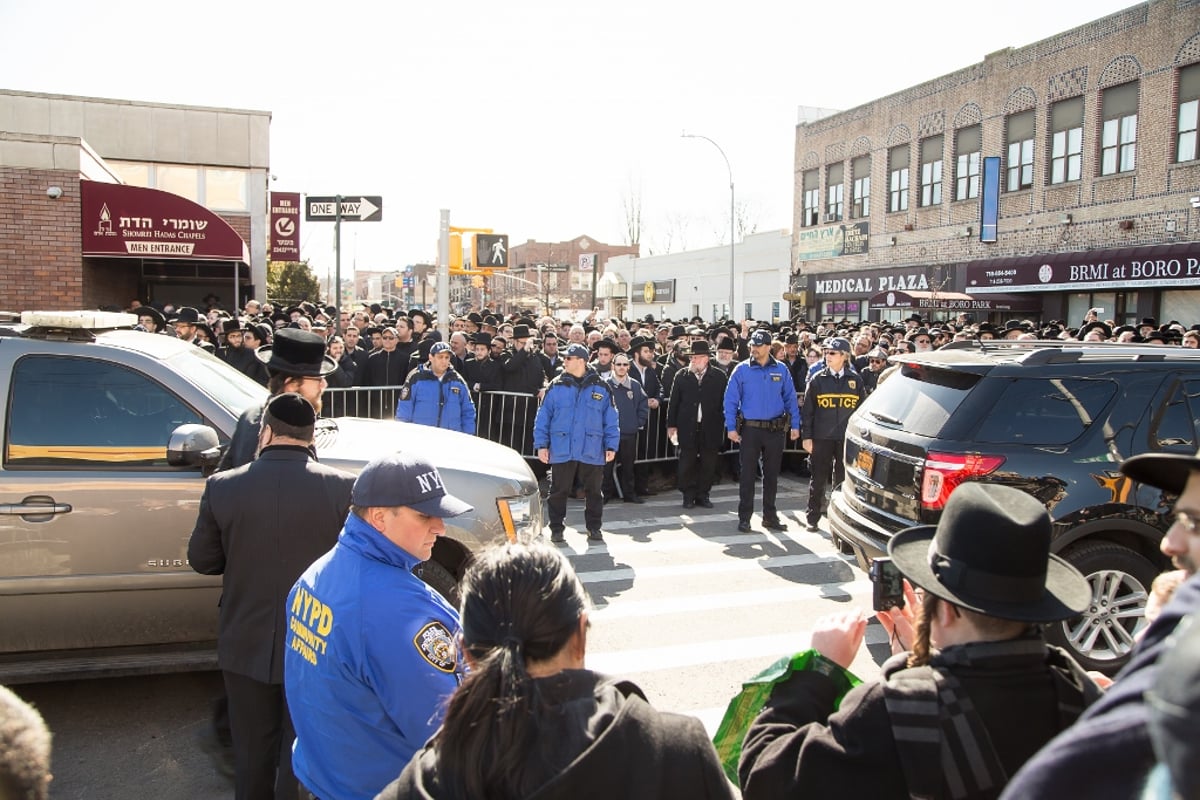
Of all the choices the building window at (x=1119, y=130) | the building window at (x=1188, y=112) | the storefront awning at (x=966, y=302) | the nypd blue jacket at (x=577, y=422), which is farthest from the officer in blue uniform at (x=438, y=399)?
the building window at (x=1119, y=130)

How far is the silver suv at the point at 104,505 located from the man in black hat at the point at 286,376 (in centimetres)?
14

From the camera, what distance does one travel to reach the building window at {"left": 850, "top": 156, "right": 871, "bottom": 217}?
36.2 metres

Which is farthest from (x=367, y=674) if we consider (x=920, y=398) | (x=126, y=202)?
(x=126, y=202)

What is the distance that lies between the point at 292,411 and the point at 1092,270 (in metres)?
26.8

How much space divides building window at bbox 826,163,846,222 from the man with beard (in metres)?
32.2

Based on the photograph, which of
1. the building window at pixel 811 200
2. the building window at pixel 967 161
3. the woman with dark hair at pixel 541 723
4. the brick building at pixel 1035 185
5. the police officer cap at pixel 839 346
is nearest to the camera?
the woman with dark hair at pixel 541 723

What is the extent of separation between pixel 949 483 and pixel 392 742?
3.99 metres

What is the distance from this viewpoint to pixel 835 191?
126ft

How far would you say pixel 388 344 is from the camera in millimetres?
12109

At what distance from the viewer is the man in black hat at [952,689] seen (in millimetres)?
1759

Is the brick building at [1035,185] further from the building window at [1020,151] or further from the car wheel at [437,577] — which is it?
the car wheel at [437,577]

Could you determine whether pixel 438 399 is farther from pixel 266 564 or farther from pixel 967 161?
pixel 967 161

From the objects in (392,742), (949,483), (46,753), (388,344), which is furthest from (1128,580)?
(388,344)

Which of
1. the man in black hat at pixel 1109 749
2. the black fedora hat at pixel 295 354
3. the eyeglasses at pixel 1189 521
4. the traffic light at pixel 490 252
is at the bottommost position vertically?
the man in black hat at pixel 1109 749
